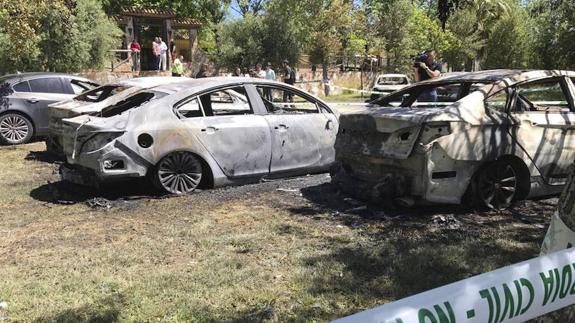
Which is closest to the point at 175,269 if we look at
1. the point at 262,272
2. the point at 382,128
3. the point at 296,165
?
the point at 262,272

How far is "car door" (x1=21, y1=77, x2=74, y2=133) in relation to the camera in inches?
447

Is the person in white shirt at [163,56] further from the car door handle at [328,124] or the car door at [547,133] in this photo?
the car door at [547,133]

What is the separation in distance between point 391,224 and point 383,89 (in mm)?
18479

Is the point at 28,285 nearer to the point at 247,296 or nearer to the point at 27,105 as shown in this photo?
the point at 247,296

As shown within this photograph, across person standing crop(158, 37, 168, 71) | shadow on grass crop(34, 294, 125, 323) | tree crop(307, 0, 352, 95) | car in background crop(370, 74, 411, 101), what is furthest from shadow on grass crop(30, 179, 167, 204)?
tree crop(307, 0, 352, 95)

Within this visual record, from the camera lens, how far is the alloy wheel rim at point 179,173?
21.2 feet

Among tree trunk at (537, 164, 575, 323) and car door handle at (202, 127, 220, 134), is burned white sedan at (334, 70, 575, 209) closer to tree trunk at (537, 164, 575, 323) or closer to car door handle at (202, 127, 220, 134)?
car door handle at (202, 127, 220, 134)

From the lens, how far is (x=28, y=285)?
4.02 meters

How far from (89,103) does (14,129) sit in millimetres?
4181

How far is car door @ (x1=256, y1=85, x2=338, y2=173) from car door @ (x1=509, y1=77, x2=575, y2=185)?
2.55 metres

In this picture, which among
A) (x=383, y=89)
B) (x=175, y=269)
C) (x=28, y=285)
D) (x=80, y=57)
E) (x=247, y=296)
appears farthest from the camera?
(x=383, y=89)

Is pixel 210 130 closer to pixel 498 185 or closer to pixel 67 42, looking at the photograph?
pixel 498 185

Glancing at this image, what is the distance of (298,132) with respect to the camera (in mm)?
7199

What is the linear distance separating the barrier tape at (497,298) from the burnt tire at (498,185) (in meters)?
3.27
